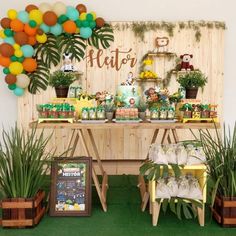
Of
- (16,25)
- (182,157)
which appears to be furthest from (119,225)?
(16,25)

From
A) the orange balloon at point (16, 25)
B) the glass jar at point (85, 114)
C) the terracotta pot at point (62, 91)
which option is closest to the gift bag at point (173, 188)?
the glass jar at point (85, 114)

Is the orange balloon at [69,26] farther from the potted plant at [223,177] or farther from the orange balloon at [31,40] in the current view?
the potted plant at [223,177]

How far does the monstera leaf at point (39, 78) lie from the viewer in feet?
16.6

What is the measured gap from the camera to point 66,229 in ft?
9.68

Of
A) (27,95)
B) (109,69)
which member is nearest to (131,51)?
(109,69)

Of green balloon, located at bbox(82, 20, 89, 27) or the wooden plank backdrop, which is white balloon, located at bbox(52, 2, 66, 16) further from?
the wooden plank backdrop

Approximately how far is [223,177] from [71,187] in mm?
1324

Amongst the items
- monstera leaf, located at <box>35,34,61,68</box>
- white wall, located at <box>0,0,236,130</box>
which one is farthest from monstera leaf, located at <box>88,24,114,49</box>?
monstera leaf, located at <box>35,34,61,68</box>

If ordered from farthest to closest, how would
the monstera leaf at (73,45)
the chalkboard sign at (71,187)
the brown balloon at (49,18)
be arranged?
the monstera leaf at (73,45) → the brown balloon at (49,18) → the chalkboard sign at (71,187)

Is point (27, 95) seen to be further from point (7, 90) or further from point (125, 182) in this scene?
point (125, 182)

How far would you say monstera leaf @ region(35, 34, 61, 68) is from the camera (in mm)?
5023

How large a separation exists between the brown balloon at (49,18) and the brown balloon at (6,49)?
57 centimetres

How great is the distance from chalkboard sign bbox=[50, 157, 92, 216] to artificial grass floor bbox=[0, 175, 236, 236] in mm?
78

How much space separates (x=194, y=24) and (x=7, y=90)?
2.88m
